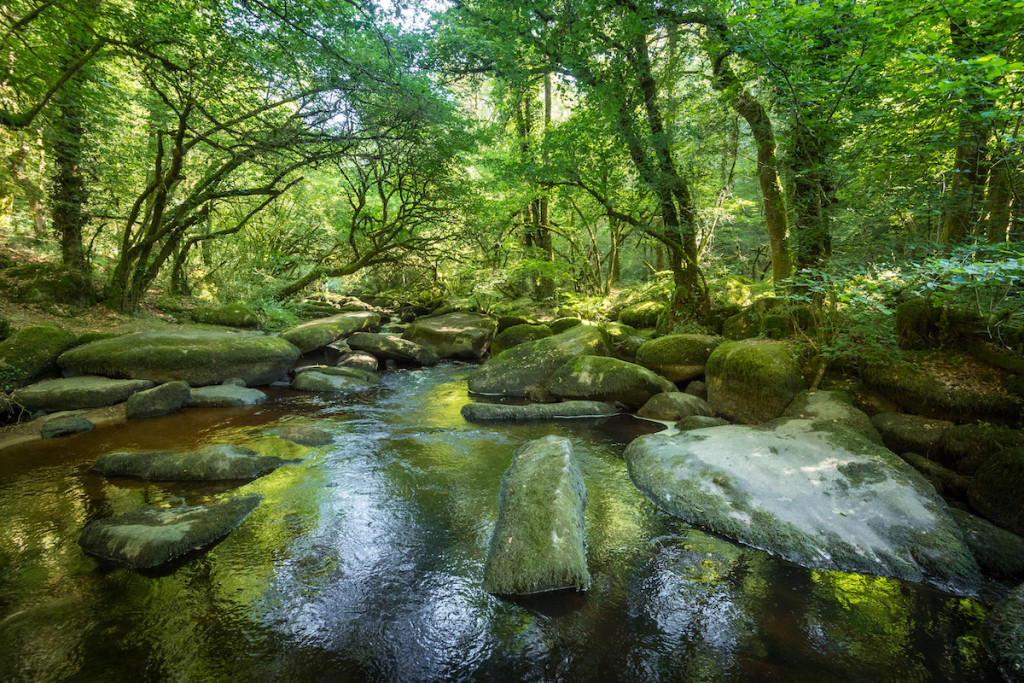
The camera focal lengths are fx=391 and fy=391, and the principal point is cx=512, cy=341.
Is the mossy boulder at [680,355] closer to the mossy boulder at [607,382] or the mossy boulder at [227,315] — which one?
the mossy boulder at [607,382]

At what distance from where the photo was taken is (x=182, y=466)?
452 centimetres

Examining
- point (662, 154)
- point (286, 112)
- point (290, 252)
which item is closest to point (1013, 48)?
point (662, 154)

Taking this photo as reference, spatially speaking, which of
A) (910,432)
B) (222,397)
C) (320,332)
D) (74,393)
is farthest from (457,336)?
(910,432)

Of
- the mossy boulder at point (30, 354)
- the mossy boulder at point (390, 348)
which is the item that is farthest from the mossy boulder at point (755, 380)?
the mossy boulder at point (30, 354)

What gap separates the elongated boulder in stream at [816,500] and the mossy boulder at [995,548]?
124 mm

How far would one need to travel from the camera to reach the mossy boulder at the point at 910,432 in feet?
14.0

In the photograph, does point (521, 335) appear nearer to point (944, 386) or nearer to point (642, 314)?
point (642, 314)

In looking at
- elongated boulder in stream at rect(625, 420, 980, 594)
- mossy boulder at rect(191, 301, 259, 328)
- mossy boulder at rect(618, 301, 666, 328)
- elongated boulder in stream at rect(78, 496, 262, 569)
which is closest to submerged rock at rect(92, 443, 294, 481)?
elongated boulder in stream at rect(78, 496, 262, 569)

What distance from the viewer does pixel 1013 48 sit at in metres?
3.81

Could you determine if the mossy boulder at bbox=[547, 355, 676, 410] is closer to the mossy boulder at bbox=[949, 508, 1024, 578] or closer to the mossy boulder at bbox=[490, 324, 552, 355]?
the mossy boulder at bbox=[490, 324, 552, 355]

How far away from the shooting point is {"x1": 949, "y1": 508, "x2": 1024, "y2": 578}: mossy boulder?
120 inches

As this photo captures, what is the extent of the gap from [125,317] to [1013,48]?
52.1 ft

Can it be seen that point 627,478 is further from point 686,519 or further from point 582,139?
point 582,139

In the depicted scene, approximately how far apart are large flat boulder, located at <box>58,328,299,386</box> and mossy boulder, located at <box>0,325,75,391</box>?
0.71 ft
